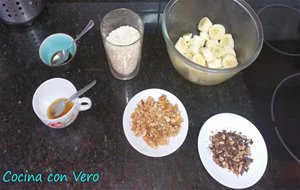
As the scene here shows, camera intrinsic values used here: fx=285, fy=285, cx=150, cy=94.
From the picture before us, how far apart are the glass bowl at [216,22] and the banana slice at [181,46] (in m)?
0.03

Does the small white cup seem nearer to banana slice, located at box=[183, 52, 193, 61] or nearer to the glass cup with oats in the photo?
the glass cup with oats

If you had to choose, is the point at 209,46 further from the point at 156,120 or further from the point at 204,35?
the point at 156,120

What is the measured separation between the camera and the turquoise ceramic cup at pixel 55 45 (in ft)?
2.80

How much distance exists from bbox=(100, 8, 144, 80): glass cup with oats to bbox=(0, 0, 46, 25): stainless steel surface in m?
0.26

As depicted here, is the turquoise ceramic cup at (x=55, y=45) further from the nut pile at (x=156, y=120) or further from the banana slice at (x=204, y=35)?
the banana slice at (x=204, y=35)

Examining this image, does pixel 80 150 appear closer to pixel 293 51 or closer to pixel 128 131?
pixel 128 131

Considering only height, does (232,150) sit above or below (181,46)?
below

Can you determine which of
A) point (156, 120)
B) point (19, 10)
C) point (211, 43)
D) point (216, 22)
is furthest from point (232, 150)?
point (19, 10)

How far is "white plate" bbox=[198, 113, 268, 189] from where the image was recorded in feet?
2.45

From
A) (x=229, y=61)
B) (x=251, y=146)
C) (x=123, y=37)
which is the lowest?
(x=251, y=146)

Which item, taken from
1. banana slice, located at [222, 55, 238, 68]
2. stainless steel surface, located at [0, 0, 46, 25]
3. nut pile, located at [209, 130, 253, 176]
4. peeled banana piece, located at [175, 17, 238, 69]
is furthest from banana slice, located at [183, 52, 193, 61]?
Answer: stainless steel surface, located at [0, 0, 46, 25]

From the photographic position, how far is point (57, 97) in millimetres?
814

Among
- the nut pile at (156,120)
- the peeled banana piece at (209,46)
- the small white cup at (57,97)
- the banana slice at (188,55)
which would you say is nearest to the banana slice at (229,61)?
the peeled banana piece at (209,46)

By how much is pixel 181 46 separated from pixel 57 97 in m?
0.40
